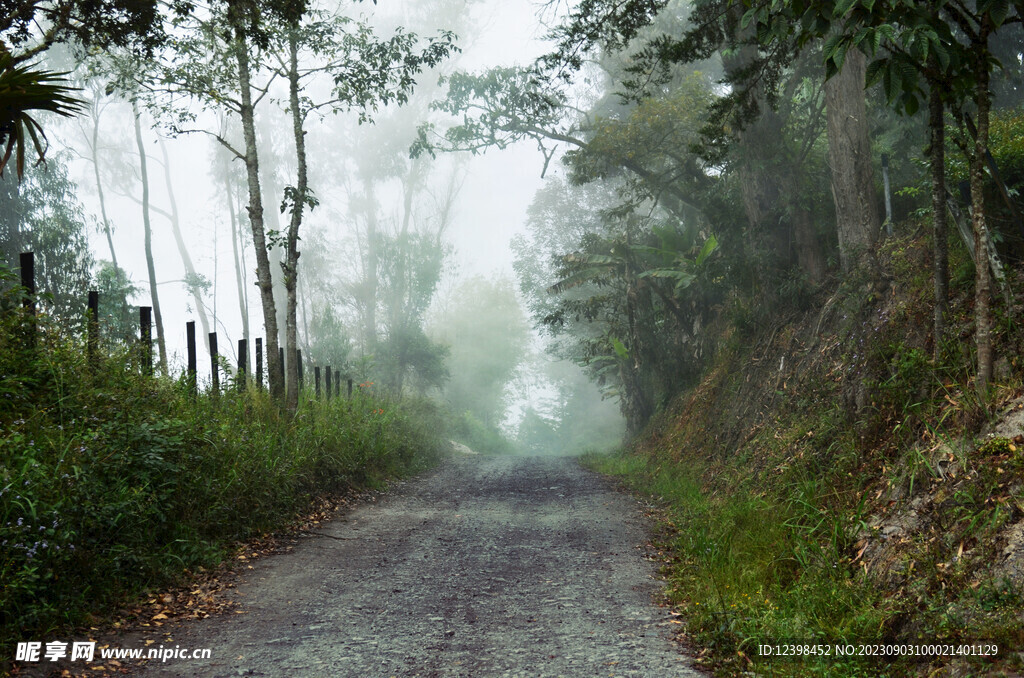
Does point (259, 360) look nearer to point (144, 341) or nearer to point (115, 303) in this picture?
point (144, 341)

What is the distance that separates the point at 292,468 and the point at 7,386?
138 inches

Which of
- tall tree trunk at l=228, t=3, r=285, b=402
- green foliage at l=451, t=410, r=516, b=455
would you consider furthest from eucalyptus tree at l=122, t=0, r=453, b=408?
green foliage at l=451, t=410, r=516, b=455

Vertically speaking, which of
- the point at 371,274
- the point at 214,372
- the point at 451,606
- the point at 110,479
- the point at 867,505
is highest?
the point at 371,274

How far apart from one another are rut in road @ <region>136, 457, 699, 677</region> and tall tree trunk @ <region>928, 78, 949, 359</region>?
3342 mm

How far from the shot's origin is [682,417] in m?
15.1

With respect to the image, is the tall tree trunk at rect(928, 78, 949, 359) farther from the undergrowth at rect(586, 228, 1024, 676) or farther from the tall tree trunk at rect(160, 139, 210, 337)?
the tall tree trunk at rect(160, 139, 210, 337)

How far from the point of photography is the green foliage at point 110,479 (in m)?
4.59

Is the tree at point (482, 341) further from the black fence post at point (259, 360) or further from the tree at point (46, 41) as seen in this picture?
the tree at point (46, 41)

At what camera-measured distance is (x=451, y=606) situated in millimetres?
5391

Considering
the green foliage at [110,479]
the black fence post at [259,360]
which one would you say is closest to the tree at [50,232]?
the black fence post at [259,360]

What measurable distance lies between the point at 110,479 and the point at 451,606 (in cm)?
288

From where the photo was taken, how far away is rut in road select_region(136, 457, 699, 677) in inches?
167

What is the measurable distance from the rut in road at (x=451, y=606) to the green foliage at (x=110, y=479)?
66 centimetres

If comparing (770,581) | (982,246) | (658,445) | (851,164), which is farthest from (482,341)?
(982,246)
